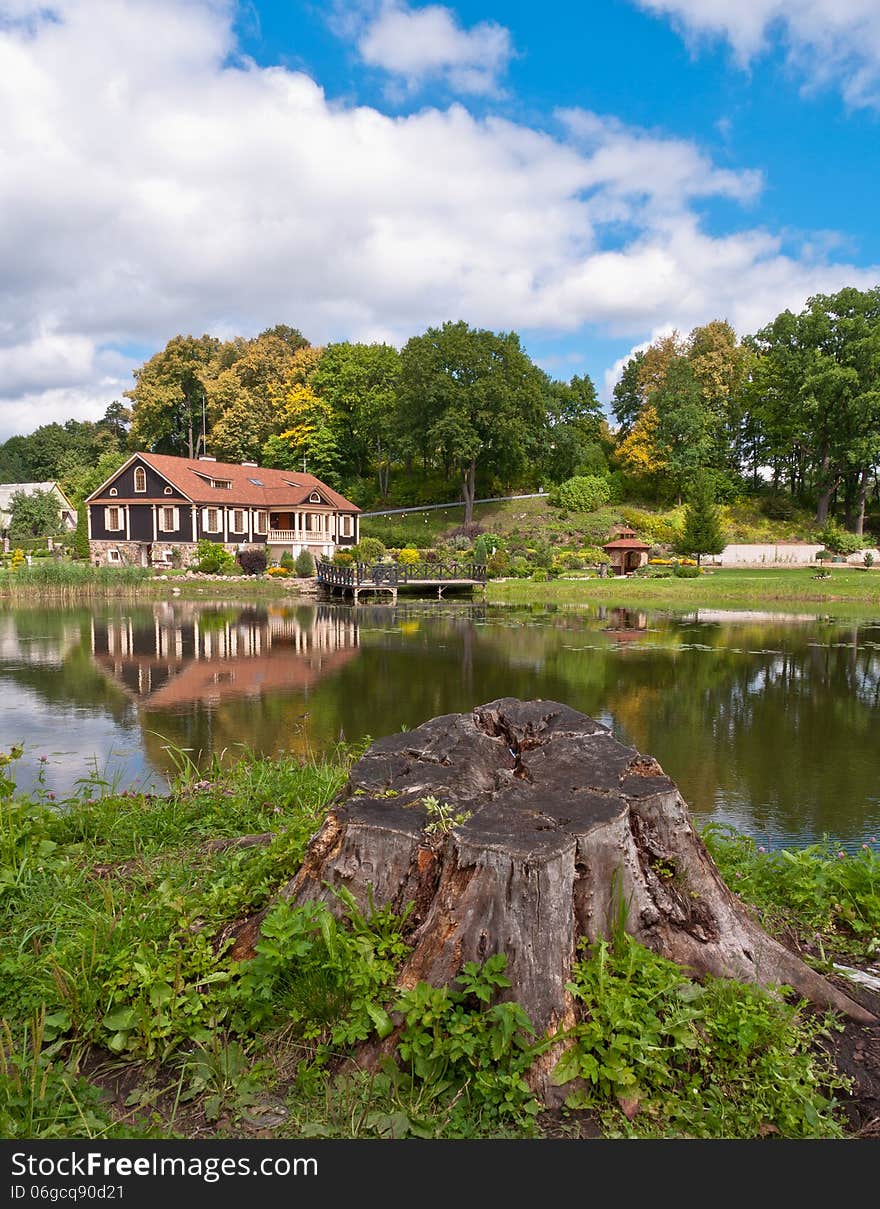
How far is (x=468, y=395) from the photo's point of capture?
4822cm

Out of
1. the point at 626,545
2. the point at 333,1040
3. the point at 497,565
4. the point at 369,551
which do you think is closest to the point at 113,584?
the point at 369,551

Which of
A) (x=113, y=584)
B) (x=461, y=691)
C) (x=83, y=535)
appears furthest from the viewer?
(x=83, y=535)

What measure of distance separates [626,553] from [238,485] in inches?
948

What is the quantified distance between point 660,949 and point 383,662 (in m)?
15.7

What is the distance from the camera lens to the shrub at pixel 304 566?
42031 millimetres

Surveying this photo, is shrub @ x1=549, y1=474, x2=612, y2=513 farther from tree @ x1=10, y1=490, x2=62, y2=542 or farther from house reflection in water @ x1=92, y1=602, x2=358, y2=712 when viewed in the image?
tree @ x1=10, y1=490, x2=62, y2=542

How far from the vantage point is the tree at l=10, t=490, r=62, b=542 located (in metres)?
54.7

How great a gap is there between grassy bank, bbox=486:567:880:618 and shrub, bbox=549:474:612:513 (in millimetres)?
14866

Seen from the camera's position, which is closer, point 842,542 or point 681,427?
point 842,542

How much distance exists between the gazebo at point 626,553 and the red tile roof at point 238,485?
17.9m

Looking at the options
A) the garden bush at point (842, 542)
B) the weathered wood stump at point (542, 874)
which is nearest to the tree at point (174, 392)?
the garden bush at point (842, 542)

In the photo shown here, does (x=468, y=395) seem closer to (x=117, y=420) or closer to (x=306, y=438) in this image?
(x=306, y=438)

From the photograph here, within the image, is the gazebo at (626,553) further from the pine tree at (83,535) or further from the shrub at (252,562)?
the pine tree at (83,535)

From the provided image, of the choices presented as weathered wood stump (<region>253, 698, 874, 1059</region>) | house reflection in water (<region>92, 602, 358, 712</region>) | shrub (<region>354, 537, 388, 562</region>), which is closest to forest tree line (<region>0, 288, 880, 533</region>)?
shrub (<region>354, 537, 388, 562</region>)
